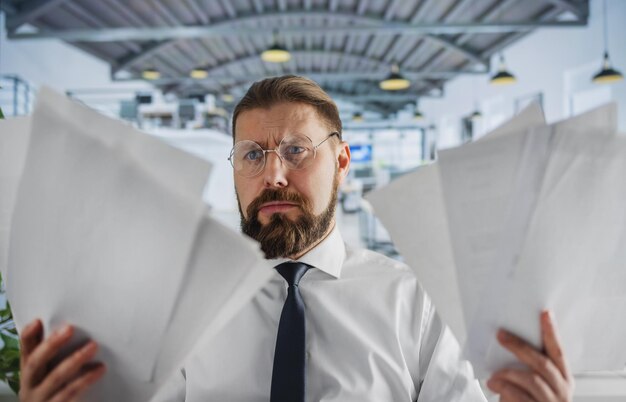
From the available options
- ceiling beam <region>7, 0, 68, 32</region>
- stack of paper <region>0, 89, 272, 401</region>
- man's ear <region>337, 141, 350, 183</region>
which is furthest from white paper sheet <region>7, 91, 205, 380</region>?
ceiling beam <region>7, 0, 68, 32</region>

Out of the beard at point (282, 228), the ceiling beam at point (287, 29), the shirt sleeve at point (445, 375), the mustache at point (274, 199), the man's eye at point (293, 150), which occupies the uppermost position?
the ceiling beam at point (287, 29)

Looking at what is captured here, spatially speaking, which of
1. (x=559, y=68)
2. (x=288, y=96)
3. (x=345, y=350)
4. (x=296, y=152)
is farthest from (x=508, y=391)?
(x=559, y=68)

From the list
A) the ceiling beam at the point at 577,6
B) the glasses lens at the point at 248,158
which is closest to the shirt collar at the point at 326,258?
the glasses lens at the point at 248,158

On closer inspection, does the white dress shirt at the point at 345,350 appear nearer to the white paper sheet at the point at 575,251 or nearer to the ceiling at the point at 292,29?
the white paper sheet at the point at 575,251

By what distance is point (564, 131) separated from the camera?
0.62m

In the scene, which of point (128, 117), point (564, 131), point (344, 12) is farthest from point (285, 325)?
point (128, 117)

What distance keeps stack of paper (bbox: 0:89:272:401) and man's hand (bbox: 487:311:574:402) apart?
0.35 metres

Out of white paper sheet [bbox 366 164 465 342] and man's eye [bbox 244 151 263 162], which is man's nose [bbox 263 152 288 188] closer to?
man's eye [bbox 244 151 263 162]

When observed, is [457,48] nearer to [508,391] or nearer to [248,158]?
[248,158]

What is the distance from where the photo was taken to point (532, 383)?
680mm

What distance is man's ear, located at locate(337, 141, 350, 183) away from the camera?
57.9 inches

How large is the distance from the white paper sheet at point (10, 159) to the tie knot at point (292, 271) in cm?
63

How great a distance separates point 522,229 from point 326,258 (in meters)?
0.71

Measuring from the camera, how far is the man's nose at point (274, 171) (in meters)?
1.20
